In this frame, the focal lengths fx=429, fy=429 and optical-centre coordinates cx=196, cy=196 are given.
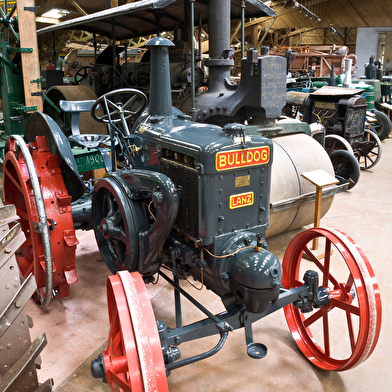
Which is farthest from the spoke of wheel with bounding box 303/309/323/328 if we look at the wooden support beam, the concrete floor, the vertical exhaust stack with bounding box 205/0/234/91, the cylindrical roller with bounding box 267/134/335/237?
the wooden support beam

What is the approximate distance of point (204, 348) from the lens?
2.54m

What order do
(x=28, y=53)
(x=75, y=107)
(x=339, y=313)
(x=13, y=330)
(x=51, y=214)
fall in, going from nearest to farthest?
(x=13, y=330) → (x=51, y=214) → (x=339, y=313) → (x=75, y=107) → (x=28, y=53)

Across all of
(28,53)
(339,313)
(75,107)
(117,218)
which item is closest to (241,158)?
(117,218)

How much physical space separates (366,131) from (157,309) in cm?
522

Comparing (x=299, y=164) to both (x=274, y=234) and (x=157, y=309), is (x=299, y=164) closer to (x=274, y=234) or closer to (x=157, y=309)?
(x=274, y=234)

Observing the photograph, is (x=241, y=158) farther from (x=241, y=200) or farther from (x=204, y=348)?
(x=204, y=348)

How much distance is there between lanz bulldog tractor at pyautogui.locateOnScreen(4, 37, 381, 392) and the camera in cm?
188

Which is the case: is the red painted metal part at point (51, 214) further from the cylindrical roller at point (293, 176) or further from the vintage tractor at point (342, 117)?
the vintage tractor at point (342, 117)

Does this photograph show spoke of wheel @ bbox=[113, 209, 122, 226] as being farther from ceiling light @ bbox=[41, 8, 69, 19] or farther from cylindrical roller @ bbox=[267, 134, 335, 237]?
ceiling light @ bbox=[41, 8, 69, 19]

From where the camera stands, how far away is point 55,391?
86.7 inches

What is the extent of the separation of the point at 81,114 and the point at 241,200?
4290 mm

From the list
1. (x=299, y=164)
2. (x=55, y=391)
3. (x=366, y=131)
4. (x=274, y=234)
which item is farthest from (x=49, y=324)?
(x=366, y=131)

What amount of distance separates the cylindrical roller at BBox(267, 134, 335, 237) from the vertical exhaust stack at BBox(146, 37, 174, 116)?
1332 millimetres

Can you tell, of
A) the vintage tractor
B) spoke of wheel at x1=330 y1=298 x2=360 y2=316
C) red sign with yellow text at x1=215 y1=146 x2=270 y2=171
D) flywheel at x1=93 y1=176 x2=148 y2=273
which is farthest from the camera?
the vintage tractor
